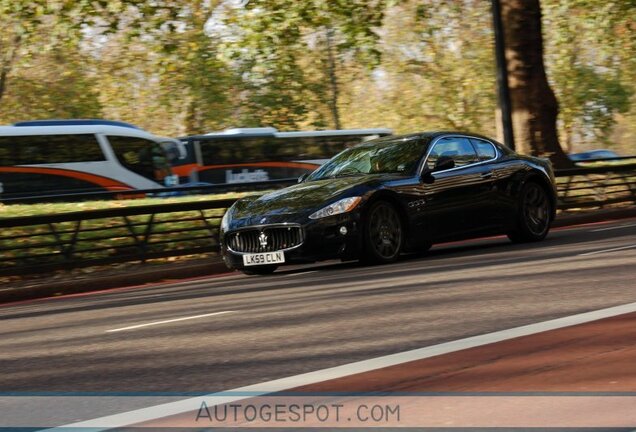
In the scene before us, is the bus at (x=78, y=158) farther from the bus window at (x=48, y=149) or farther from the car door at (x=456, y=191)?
the car door at (x=456, y=191)

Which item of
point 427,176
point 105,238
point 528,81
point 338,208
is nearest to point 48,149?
point 528,81

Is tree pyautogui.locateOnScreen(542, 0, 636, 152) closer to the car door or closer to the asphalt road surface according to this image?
the car door

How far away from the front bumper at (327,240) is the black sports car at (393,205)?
0.01m

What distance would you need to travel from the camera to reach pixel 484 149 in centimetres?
1377

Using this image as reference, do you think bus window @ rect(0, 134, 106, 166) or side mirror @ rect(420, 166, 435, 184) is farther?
bus window @ rect(0, 134, 106, 166)

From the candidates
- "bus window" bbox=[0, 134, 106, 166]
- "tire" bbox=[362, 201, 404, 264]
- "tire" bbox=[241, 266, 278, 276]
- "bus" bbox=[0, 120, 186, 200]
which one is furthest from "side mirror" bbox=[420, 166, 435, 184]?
"bus window" bbox=[0, 134, 106, 166]

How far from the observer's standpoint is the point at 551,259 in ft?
38.4

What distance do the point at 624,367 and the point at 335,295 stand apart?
4097 mm

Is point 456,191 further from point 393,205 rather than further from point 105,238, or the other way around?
point 105,238

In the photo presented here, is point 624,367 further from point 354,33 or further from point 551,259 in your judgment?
point 354,33

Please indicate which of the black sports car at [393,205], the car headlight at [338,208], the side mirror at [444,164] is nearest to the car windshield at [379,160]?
the black sports car at [393,205]

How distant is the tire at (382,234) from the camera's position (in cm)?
1200

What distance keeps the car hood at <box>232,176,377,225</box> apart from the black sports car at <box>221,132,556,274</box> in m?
0.01

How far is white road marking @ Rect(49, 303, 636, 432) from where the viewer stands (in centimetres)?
499
